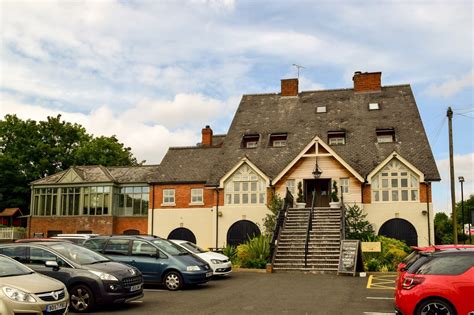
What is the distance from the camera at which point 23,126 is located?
169 feet

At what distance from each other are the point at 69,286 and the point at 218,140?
31.7 metres

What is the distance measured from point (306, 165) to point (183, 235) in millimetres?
9037

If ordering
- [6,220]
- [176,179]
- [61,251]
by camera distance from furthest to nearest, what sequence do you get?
[6,220] < [176,179] < [61,251]

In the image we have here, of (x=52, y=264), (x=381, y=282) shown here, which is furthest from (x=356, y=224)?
(x=52, y=264)

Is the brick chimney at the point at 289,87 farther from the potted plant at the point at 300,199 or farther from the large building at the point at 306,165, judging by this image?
the potted plant at the point at 300,199

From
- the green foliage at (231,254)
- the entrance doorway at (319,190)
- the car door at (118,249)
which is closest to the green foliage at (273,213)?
the entrance doorway at (319,190)

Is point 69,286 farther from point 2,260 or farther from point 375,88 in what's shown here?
point 375,88

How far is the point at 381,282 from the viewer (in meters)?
17.9

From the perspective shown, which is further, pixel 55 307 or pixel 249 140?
pixel 249 140

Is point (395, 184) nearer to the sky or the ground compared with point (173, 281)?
nearer to the sky

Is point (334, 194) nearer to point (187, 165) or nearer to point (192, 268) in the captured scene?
point (187, 165)

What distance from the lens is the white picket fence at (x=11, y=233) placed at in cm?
4030

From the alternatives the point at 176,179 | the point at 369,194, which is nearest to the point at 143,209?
the point at 176,179

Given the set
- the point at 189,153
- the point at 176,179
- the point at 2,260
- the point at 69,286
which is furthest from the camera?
the point at 189,153
